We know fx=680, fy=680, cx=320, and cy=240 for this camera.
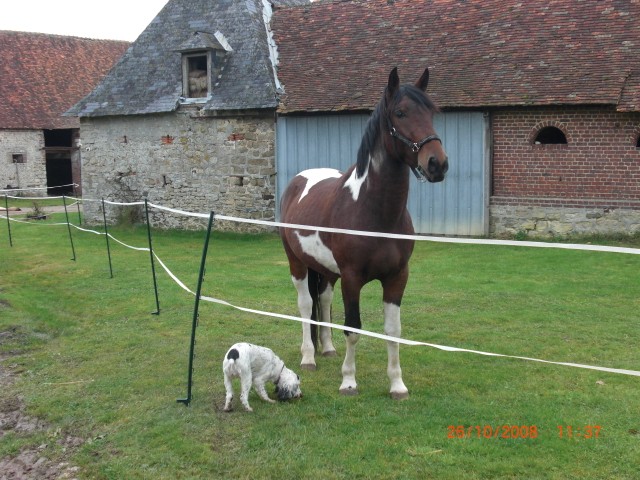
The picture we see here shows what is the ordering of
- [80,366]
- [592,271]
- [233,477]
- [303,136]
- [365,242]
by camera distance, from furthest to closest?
[303,136]
[592,271]
[80,366]
[365,242]
[233,477]

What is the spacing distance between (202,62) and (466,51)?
736 cm

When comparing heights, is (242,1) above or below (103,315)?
above

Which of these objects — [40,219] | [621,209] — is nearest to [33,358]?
[621,209]

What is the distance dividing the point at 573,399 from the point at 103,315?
21.2ft

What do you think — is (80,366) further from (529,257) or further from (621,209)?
(621,209)

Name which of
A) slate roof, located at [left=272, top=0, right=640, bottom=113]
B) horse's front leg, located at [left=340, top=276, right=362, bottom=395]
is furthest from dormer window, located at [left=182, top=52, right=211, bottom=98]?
horse's front leg, located at [left=340, top=276, right=362, bottom=395]

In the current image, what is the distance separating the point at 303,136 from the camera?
17453mm

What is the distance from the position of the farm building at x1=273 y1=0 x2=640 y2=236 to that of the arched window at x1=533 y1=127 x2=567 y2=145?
27mm

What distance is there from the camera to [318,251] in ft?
20.6

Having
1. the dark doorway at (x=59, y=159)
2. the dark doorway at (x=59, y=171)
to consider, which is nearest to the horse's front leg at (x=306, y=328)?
the dark doorway at (x=59, y=159)

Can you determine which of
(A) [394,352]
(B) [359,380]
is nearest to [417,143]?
(A) [394,352]

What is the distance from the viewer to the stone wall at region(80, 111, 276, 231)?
18016 mm

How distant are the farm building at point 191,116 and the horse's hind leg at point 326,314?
35.7 feet
